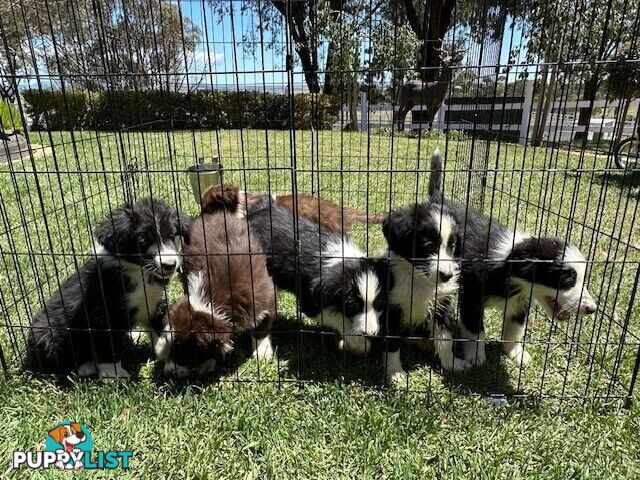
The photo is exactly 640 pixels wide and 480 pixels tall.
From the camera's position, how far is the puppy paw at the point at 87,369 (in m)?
3.09

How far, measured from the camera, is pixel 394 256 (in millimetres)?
3174

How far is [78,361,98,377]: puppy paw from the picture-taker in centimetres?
309

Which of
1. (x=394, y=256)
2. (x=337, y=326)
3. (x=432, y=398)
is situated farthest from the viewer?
(x=337, y=326)

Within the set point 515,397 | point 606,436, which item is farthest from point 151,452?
point 606,436

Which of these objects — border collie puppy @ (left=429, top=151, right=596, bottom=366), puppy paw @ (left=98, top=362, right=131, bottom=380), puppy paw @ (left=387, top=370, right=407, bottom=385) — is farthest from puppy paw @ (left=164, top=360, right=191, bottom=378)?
border collie puppy @ (left=429, top=151, right=596, bottom=366)

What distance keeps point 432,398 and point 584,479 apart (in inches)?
34.2

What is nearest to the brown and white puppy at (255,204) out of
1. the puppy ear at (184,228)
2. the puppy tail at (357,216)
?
the puppy tail at (357,216)

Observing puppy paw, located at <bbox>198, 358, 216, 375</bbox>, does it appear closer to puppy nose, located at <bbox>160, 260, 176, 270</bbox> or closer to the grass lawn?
the grass lawn

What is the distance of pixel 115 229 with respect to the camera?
2.82 meters

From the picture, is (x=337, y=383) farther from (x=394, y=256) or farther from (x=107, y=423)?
(x=107, y=423)

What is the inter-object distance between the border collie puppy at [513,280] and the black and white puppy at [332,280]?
25.4 inches

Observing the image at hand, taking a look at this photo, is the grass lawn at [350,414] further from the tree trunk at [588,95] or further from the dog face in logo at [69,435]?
the tree trunk at [588,95]

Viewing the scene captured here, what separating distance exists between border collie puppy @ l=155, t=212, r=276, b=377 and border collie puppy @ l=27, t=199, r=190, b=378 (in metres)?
0.22

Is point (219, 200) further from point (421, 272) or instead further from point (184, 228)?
point (421, 272)
